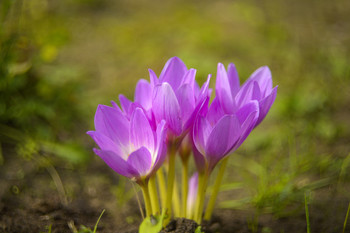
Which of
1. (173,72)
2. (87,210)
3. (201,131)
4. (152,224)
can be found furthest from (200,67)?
(152,224)

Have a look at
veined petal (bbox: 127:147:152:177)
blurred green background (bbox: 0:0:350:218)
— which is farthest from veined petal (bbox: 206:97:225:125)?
blurred green background (bbox: 0:0:350:218)

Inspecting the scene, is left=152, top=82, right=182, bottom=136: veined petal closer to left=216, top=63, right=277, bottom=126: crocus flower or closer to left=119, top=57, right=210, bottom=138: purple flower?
left=119, top=57, right=210, bottom=138: purple flower

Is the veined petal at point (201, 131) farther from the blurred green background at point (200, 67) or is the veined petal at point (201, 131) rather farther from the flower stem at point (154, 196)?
the blurred green background at point (200, 67)

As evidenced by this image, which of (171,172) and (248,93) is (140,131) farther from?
(248,93)

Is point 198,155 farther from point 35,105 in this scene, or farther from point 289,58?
point 289,58

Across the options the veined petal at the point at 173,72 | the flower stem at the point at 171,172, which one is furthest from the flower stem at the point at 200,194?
the veined petal at the point at 173,72

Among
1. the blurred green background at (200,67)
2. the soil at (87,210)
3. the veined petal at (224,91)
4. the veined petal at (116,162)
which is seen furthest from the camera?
the blurred green background at (200,67)
